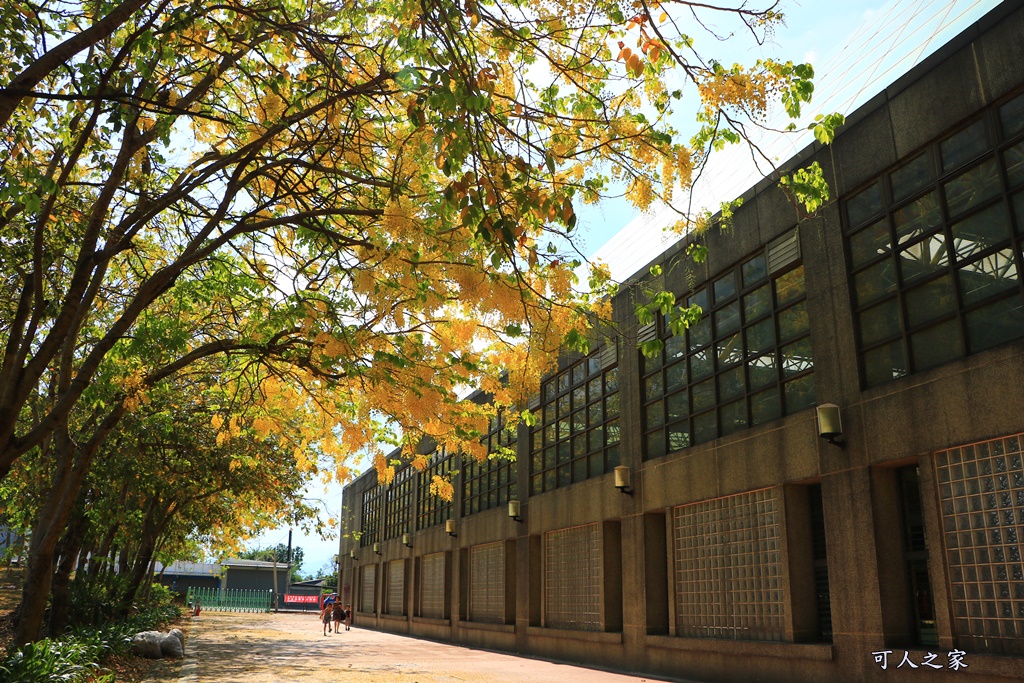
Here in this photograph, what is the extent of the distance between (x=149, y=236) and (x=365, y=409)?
5017 mm

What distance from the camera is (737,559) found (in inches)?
456

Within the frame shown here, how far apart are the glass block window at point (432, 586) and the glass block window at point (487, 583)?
9.67 ft

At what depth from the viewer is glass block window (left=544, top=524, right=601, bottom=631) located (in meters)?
15.9

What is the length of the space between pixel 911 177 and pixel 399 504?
87.3 ft

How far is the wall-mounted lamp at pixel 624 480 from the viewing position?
47.3 ft

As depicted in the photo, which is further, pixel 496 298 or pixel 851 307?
pixel 851 307

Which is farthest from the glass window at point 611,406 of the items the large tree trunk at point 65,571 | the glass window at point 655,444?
the large tree trunk at point 65,571

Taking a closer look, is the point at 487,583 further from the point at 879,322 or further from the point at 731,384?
the point at 879,322

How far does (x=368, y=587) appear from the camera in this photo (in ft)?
127

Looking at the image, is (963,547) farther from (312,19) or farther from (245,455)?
(245,455)

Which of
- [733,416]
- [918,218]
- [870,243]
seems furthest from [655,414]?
[918,218]

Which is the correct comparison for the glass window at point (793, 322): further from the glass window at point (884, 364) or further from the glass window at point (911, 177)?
the glass window at point (911, 177)

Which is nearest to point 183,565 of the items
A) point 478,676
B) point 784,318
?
point 478,676

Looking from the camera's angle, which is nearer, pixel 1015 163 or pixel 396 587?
pixel 1015 163
